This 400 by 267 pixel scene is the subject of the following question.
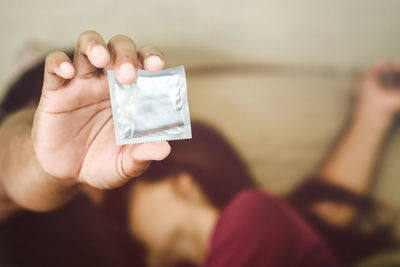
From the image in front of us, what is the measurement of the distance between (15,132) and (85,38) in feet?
1.12

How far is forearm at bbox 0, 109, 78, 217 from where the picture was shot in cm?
48

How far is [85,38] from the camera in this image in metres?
0.35

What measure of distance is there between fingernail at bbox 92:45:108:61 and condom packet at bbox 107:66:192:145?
0.05 m

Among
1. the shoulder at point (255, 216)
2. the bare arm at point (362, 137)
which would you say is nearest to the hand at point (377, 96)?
the bare arm at point (362, 137)

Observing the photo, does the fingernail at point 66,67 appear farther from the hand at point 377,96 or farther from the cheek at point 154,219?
the hand at point 377,96

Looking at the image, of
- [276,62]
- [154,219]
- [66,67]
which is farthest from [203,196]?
[66,67]

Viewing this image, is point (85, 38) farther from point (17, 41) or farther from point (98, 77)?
point (17, 41)

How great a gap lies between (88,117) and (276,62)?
0.64 metres

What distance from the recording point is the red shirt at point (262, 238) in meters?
0.77

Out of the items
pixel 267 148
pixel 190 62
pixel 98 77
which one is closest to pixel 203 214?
pixel 267 148

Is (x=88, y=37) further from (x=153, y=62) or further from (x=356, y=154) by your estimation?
(x=356, y=154)

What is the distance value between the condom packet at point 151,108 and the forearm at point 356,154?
685 mm

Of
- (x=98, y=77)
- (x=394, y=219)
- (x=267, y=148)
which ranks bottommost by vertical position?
(x=394, y=219)

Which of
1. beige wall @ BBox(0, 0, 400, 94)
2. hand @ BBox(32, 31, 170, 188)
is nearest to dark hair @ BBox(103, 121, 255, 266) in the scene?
beige wall @ BBox(0, 0, 400, 94)
